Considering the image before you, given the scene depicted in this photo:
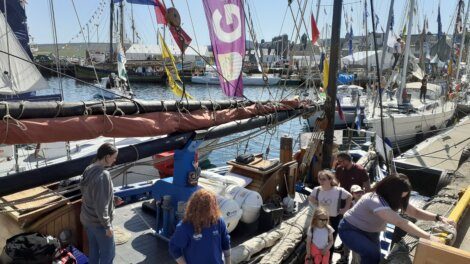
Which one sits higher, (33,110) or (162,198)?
(33,110)

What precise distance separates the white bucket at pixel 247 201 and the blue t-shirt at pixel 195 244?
205 centimetres

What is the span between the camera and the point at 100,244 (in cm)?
350

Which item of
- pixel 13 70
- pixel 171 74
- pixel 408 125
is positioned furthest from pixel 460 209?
pixel 408 125

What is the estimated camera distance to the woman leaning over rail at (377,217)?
3.18m

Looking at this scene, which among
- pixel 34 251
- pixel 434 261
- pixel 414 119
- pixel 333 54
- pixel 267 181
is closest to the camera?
pixel 434 261

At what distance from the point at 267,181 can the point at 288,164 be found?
616 mm

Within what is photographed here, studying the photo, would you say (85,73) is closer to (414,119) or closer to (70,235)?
(414,119)

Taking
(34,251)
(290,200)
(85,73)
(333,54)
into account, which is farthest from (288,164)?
(85,73)

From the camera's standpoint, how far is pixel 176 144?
4355 millimetres

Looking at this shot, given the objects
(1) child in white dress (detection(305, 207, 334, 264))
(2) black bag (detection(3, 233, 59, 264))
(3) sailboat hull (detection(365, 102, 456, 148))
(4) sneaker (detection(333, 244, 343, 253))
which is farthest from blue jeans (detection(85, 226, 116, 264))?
(3) sailboat hull (detection(365, 102, 456, 148))

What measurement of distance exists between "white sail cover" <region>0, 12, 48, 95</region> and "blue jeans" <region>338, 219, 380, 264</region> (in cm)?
725

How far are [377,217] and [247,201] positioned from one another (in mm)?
1996

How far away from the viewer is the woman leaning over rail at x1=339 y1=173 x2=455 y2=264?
3176mm

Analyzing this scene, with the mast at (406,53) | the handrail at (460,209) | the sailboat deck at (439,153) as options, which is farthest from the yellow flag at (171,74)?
the mast at (406,53)
